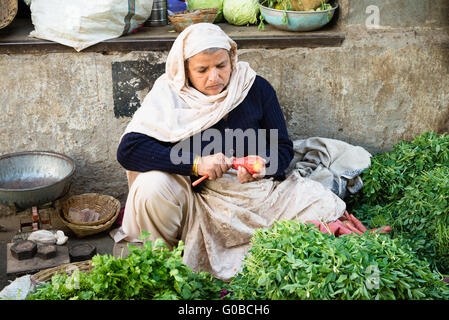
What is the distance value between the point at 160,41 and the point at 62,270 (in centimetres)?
169

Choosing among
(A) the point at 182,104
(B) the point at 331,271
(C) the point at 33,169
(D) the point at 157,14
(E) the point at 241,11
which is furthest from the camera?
(D) the point at 157,14

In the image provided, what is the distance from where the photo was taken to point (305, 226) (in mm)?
2270

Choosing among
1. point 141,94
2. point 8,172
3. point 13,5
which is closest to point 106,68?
point 141,94

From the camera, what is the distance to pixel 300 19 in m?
3.64

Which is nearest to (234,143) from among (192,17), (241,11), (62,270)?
(192,17)

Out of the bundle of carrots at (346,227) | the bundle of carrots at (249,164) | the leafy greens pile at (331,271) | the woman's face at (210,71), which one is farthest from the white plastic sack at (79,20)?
the leafy greens pile at (331,271)

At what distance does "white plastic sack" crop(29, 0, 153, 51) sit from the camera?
3.49 metres

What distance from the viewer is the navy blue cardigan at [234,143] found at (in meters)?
2.90

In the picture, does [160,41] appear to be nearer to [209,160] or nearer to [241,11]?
[241,11]

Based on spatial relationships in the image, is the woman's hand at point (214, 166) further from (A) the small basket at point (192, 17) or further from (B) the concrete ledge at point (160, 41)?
(A) the small basket at point (192, 17)

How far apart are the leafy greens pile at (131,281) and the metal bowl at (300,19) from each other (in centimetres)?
222

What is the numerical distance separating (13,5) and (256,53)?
1727 mm

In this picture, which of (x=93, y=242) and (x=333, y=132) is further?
(x=333, y=132)
